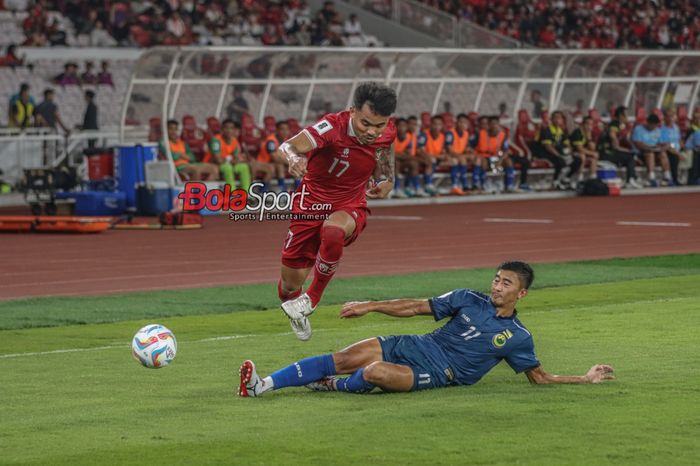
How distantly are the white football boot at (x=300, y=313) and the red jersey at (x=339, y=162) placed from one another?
1237mm

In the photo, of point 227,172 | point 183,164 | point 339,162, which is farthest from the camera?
point 227,172

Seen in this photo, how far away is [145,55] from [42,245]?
732 centimetres

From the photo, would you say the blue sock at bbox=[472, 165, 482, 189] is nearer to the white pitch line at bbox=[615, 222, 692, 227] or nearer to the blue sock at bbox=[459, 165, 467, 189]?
the blue sock at bbox=[459, 165, 467, 189]

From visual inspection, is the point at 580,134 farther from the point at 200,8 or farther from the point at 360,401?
the point at 360,401

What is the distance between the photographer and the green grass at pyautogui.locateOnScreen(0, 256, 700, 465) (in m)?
7.88

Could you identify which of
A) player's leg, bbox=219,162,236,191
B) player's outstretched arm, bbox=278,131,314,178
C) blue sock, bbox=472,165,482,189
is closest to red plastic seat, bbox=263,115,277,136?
player's leg, bbox=219,162,236,191

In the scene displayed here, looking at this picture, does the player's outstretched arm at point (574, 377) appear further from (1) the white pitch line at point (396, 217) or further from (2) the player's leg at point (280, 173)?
(2) the player's leg at point (280, 173)

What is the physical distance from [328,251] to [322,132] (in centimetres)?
97

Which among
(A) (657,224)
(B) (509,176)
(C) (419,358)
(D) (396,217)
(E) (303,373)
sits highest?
(C) (419,358)

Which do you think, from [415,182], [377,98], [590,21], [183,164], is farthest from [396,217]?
[590,21]

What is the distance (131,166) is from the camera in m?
28.9

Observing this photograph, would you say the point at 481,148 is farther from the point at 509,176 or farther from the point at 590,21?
the point at 590,21

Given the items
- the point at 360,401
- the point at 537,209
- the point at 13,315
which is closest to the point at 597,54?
the point at 537,209

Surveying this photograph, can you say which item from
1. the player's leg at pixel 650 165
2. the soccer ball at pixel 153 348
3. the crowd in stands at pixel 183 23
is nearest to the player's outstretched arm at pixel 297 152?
the soccer ball at pixel 153 348
